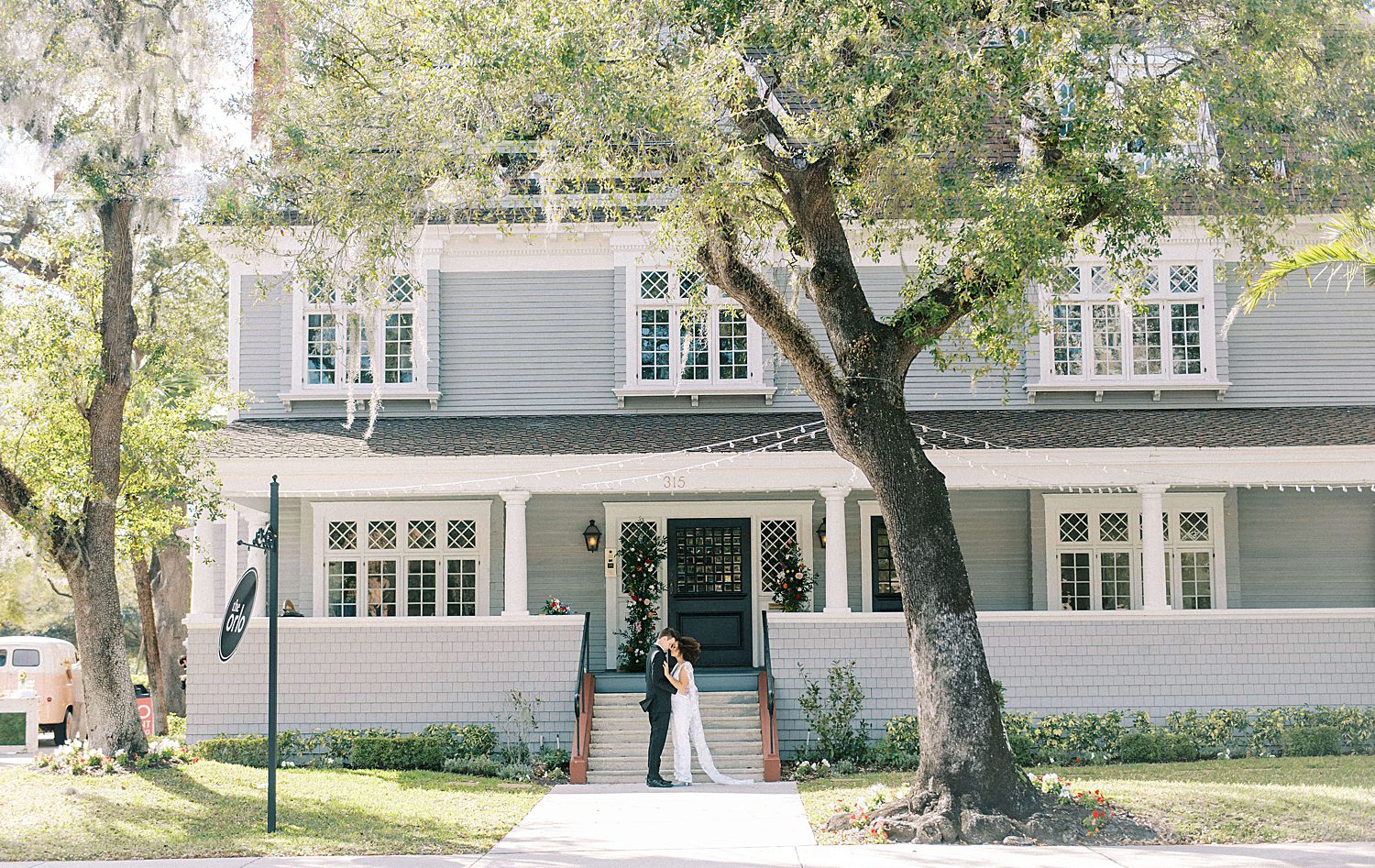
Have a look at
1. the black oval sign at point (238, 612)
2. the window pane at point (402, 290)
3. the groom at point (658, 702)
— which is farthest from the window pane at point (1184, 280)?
the black oval sign at point (238, 612)

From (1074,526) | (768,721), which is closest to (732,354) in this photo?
(1074,526)

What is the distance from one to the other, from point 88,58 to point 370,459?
5.17 meters

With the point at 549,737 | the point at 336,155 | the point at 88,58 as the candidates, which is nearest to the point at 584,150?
the point at 336,155

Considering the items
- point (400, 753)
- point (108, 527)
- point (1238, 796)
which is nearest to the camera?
point (1238, 796)

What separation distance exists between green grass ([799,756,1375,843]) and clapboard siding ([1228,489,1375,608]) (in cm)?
393

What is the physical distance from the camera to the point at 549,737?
15.7 metres

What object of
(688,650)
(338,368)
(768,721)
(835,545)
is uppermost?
(338,368)

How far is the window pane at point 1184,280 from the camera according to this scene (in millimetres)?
18312

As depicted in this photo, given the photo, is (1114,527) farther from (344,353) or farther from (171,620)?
(171,620)

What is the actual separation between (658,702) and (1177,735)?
6.01 metres

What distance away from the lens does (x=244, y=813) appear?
11781mm

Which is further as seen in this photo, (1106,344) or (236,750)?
(1106,344)

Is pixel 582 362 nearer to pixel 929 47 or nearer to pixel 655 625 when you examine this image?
pixel 655 625

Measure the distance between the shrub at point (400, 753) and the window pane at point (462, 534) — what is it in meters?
3.49
